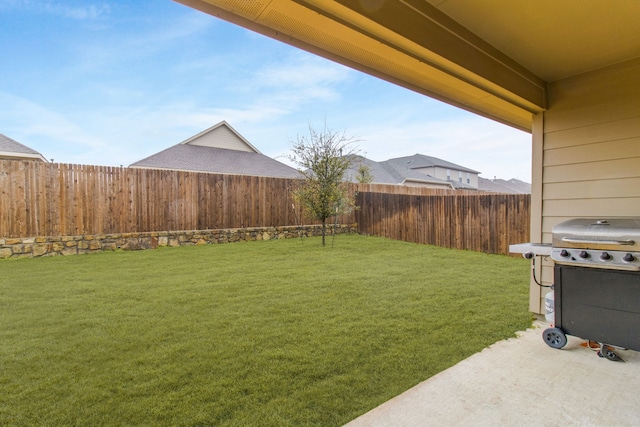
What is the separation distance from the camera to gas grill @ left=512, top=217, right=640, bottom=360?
1.96 metres

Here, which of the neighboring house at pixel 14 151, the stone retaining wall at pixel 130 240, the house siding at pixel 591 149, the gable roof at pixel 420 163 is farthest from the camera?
the gable roof at pixel 420 163

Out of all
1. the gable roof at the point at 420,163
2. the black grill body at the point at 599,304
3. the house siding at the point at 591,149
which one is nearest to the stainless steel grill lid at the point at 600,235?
the black grill body at the point at 599,304

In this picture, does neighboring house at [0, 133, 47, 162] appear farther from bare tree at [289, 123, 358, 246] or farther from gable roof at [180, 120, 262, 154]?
bare tree at [289, 123, 358, 246]

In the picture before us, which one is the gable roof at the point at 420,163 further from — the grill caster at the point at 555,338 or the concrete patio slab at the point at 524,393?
the concrete patio slab at the point at 524,393

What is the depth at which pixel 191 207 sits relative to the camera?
8164mm

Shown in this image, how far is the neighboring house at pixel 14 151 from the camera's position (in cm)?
962

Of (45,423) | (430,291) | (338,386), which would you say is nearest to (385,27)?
(338,386)

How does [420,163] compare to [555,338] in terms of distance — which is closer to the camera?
[555,338]

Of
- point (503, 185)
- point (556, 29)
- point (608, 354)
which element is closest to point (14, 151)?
point (556, 29)

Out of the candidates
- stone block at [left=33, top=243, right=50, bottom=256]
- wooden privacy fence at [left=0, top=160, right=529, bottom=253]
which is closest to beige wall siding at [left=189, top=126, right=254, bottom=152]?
→ wooden privacy fence at [left=0, top=160, right=529, bottom=253]

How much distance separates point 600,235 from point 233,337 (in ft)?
8.61

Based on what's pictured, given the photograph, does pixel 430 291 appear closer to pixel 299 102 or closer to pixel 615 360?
pixel 615 360

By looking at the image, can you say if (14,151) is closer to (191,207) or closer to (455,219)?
(191,207)

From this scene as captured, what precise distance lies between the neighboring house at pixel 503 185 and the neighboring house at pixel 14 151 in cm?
3081
